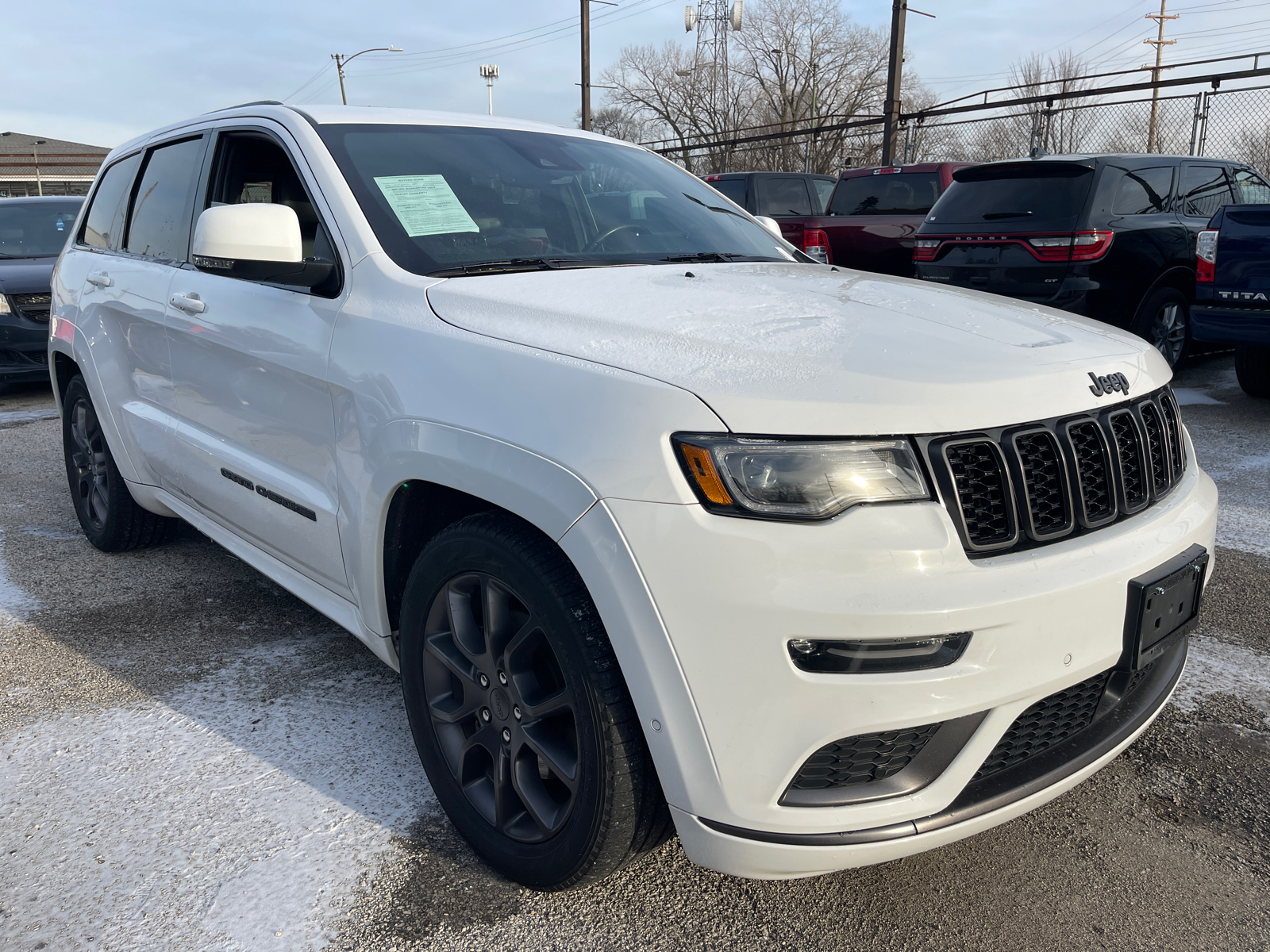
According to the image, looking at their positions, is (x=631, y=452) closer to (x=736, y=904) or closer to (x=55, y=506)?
(x=736, y=904)

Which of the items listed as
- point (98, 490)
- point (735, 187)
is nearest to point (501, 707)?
point (98, 490)

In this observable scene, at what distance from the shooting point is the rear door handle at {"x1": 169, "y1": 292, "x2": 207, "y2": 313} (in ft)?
9.70

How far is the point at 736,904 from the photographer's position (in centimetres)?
206

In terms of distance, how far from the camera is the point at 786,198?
1321cm

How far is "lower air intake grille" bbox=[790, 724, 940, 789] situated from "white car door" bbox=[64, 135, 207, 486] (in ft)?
8.27

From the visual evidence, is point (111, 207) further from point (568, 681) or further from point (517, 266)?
point (568, 681)

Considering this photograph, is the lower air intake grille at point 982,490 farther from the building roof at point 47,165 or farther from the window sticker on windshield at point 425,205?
the building roof at point 47,165

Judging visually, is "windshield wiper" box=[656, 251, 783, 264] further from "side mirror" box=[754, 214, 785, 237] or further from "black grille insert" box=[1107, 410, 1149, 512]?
"black grille insert" box=[1107, 410, 1149, 512]

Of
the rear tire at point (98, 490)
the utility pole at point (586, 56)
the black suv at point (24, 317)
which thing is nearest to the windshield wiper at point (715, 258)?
the rear tire at point (98, 490)

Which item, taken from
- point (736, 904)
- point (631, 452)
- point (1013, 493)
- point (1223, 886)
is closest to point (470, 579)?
point (631, 452)

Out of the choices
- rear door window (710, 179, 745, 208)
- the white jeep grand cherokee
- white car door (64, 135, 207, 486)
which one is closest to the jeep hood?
the white jeep grand cherokee

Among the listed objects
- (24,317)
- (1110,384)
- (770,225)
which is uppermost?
(770,225)

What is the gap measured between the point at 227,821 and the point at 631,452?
1.45m

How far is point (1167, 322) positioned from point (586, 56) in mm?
21941
